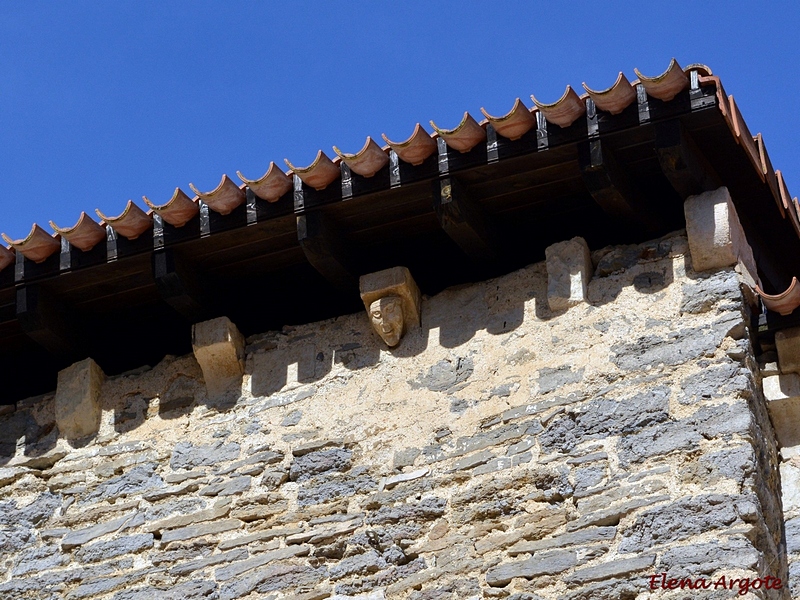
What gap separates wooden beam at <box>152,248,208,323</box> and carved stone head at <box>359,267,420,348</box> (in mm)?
786

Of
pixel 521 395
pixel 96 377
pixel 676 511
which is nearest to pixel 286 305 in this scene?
pixel 96 377

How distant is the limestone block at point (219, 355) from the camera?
20.9 ft

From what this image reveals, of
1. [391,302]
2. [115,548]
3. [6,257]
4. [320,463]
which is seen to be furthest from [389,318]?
[6,257]

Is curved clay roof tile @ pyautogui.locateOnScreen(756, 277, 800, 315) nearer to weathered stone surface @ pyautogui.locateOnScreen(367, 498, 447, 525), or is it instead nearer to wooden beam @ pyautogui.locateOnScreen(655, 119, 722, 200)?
wooden beam @ pyautogui.locateOnScreen(655, 119, 722, 200)

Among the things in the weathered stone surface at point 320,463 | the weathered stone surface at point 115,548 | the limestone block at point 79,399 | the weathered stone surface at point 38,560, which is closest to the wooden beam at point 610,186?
A: the weathered stone surface at point 320,463

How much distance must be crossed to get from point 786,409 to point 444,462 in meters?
1.44

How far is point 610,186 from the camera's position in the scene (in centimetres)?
582

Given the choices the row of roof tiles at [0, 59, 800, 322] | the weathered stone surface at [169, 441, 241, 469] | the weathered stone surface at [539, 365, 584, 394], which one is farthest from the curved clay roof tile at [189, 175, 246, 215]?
the weathered stone surface at [539, 365, 584, 394]

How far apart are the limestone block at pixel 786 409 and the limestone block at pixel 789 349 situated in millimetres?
36

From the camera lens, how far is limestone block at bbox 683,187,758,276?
5715 mm

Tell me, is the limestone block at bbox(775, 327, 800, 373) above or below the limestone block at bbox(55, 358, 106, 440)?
below

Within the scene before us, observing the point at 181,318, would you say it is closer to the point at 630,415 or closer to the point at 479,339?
the point at 479,339

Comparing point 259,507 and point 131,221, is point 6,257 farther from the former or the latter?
point 259,507

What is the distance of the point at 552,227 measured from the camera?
625cm
